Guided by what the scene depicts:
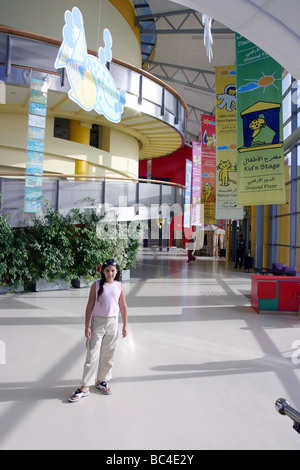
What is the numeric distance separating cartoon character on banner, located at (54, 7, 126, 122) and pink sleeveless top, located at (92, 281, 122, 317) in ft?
12.0

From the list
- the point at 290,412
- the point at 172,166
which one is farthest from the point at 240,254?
the point at 290,412

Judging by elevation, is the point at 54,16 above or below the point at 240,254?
above

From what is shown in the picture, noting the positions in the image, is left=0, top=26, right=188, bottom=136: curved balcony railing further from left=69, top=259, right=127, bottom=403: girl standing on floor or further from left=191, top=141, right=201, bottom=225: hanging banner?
left=191, top=141, right=201, bottom=225: hanging banner

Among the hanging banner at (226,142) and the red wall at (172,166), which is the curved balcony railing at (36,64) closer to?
the hanging banner at (226,142)

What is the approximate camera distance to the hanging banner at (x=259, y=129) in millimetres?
8883

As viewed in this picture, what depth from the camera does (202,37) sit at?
19.7 metres

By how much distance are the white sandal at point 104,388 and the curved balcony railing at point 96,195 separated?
25.4 ft

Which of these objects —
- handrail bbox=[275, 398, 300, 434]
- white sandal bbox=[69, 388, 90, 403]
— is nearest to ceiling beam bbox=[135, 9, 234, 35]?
white sandal bbox=[69, 388, 90, 403]

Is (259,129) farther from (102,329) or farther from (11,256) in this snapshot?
(11,256)

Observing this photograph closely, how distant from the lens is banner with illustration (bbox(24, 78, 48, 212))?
33.5ft

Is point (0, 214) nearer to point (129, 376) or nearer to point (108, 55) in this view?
point (108, 55)

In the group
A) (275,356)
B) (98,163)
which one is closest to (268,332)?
(275,356)

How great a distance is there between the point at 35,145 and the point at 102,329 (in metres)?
7.38
